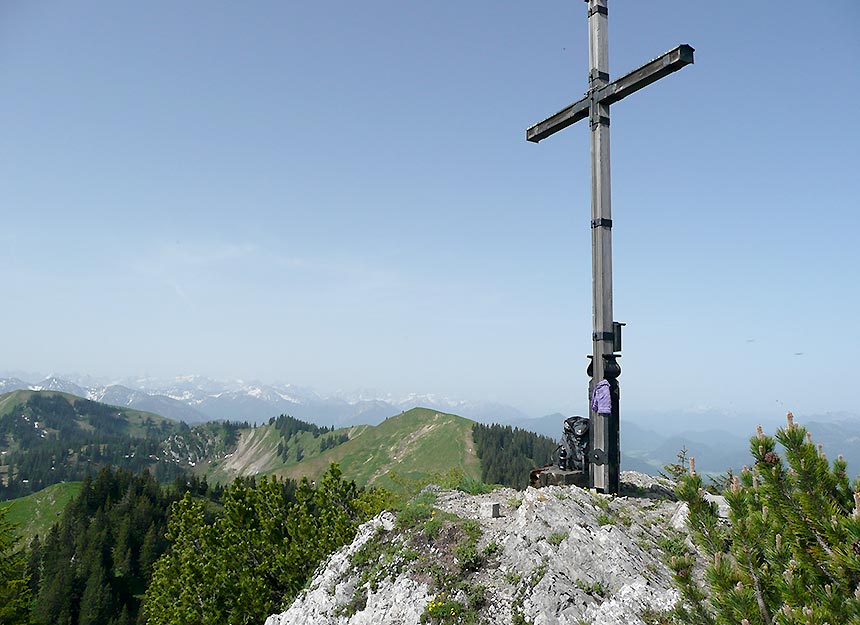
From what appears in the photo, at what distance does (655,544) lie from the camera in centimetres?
1006

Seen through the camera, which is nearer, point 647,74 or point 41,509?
point 647,74

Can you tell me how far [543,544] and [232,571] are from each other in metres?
16.4

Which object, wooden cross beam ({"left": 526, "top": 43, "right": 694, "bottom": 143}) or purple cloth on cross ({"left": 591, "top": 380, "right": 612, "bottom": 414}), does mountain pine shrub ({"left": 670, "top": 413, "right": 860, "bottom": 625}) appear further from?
wooden cross beam ({"left": 526, "top": 43, "right": 694, "bottom": 143})

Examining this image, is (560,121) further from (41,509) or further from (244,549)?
(41,509)

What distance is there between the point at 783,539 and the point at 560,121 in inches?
448

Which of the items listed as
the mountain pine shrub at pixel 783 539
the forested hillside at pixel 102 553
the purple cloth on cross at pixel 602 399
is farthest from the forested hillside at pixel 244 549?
the forested hillside at pixel 102 553

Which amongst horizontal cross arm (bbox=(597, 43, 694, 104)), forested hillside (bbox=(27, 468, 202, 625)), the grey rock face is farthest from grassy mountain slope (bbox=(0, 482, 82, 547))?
horizontal cross arm (bbox=(597, 43, 694, 104))

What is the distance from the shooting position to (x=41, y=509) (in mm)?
168000

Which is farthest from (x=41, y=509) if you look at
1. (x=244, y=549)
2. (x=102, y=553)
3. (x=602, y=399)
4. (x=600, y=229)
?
(x=600, y=229)

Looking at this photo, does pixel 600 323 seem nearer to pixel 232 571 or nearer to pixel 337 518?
pixel 337 518

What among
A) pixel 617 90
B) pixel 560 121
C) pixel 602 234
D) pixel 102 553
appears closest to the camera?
pixel 617 90

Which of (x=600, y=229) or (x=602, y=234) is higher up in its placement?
(x=600, y=229)

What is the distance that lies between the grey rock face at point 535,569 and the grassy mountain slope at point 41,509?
185 m

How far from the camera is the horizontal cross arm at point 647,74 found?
446 inches
